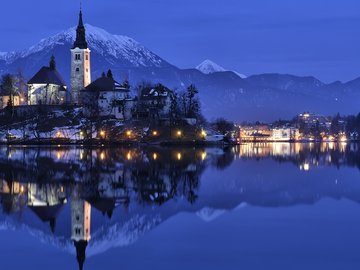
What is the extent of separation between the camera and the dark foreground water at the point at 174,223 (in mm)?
16609

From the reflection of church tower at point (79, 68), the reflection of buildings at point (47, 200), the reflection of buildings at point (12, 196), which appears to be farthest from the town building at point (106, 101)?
the reflection of buildings at point (47, 200)

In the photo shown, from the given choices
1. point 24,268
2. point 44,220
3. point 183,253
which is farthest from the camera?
point 44,220

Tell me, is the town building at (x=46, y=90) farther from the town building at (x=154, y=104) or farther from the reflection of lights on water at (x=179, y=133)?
the reflection of lights on water at (x=179, y=133)

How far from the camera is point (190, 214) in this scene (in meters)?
24.3

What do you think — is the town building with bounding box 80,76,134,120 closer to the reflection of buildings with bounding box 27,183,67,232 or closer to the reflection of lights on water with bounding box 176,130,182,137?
the reflection of lights on water with bounding box 176,130,182,137

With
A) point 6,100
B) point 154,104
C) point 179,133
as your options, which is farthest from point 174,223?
point 6,100

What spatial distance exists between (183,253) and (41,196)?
43.3 feet

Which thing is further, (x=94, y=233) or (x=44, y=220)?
(x=44, y=220)

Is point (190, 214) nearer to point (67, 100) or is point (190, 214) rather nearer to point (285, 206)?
point (285, 206)

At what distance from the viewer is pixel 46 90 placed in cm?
12406

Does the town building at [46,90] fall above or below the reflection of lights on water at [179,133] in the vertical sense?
above

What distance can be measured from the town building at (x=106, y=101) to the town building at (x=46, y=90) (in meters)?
8.08

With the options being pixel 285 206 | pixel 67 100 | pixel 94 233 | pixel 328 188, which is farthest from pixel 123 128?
pixel 94 233

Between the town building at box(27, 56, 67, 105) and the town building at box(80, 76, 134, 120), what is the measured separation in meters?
8.08
